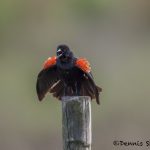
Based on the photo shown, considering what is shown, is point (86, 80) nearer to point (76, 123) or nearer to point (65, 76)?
point (65, 76)

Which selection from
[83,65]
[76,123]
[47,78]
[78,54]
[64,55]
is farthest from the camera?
[78,54]

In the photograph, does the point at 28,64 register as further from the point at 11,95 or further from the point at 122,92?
the point at 122,92

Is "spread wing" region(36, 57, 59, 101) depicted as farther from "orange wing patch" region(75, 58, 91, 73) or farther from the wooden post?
the wooden post

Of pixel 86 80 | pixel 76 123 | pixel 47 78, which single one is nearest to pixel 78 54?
pixel 47 78

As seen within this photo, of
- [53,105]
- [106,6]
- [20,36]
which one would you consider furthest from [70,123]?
[106,6]

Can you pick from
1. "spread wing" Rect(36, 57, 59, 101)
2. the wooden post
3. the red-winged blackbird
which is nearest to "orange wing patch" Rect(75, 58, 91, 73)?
the red-winged blackbird

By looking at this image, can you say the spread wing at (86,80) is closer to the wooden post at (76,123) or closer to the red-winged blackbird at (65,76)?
the red-winged blackbird at (65,76)

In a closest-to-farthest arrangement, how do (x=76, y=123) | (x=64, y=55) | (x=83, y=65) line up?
(x=76, y=123)
(x=83, y=65)
(x=64, y=55)
